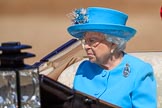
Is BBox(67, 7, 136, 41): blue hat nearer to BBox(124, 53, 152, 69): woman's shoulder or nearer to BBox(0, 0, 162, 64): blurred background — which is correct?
BBox(124, 53, 152, 69): woman's shoulder

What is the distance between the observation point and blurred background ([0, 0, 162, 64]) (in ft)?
7.39

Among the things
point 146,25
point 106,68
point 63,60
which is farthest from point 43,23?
point 106,68

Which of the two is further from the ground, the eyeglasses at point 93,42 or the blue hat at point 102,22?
the blue hat at point 102,22

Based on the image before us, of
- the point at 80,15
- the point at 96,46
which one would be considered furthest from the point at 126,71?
the point at 80,15

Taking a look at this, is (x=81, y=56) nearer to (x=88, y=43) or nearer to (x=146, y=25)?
(x=146, y=25)

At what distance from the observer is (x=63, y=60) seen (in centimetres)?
212

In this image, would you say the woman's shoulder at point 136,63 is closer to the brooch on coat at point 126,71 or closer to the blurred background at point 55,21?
the brooch on coat at point 126,71

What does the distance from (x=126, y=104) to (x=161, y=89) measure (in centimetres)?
59

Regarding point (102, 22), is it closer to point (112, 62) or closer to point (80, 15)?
point (80, 15)

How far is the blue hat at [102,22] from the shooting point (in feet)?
4.53

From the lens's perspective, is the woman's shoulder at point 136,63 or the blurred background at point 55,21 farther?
the blurred background at point 55,21

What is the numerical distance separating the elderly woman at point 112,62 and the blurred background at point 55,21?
0.80 metres

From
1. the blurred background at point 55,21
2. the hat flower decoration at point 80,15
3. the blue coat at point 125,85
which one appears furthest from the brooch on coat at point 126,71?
the blurred background at point 55,21

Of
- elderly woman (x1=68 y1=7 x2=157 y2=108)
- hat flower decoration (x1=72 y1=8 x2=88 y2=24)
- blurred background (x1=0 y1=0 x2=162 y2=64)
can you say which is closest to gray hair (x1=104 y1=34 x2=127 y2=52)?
elderly woman (x1=68 y1=7 x2=157 y2=108)
